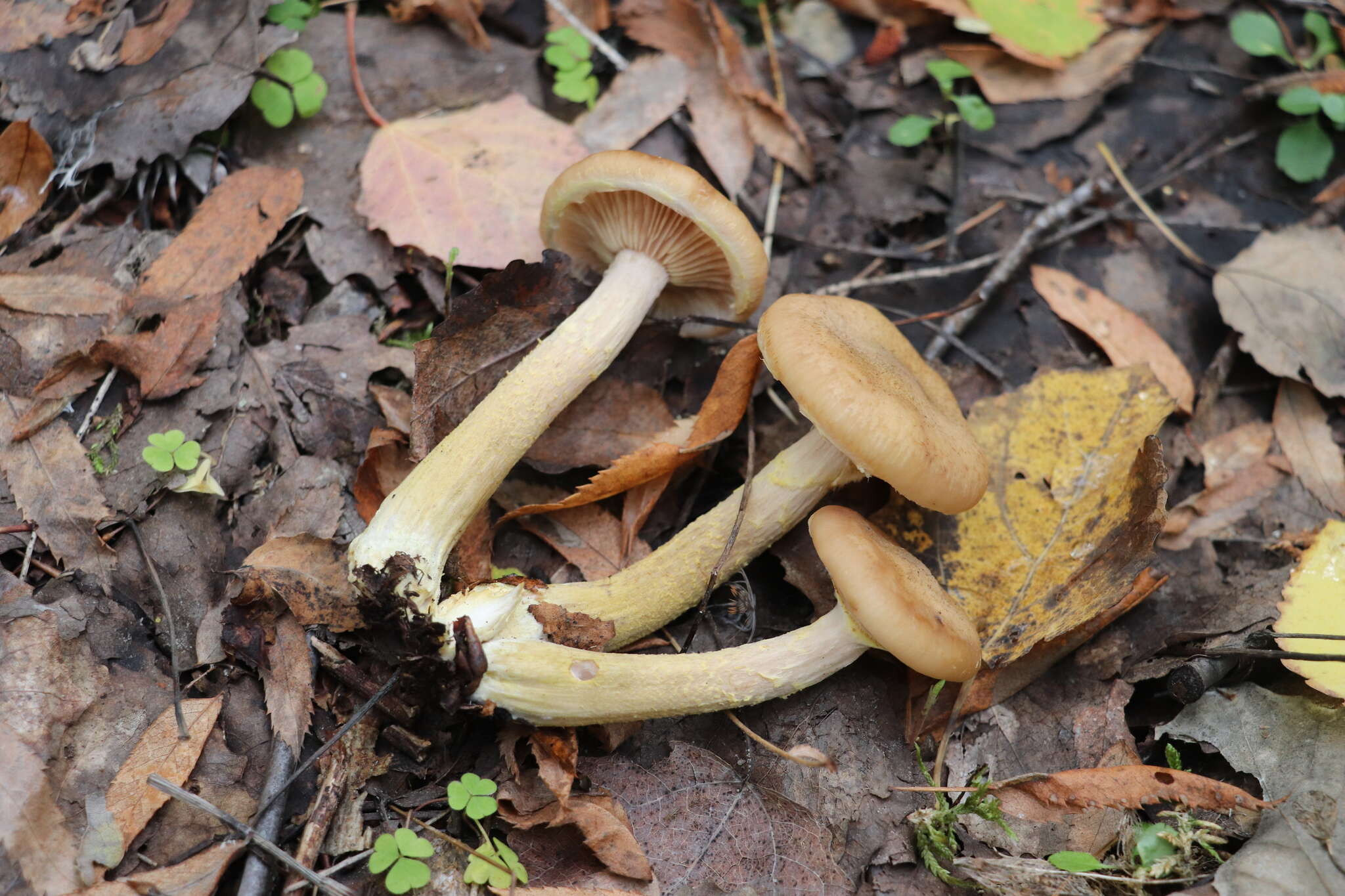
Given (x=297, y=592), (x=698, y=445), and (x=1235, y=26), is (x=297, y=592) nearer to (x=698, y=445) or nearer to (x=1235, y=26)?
(x=698, y=445)

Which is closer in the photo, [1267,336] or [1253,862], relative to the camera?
[1253,862]

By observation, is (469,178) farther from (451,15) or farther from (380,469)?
(380,469)

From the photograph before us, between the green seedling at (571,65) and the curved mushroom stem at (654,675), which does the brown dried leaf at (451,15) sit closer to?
the green seedling at (571,65)

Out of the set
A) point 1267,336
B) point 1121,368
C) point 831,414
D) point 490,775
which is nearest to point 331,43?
point 831,414

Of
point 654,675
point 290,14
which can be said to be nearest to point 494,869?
point 654,675

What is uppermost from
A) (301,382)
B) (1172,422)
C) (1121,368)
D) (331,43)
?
(331,43)

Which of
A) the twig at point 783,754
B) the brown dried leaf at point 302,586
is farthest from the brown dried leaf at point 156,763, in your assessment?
the twig at point 783,754

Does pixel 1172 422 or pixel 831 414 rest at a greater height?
pixel 831 414
